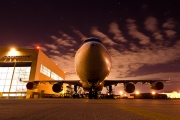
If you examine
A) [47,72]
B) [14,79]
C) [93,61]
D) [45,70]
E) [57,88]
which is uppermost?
[45,70]

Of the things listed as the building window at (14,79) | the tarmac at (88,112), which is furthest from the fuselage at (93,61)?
the building window at (14,79)

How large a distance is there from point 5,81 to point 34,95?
1108 cm

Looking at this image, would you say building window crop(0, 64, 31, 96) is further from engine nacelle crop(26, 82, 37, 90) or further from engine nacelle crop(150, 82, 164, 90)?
engine nacelle crop(150, 82, 164, 90)

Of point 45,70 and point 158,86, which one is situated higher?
point 45,70

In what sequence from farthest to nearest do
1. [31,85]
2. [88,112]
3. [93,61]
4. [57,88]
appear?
[31,85], [57,88], [93,61], [88,112]

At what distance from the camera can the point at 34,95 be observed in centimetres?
3025

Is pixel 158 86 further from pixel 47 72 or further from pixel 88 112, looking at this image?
pixel 47 72

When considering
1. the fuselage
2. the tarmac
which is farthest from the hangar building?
the tarmac

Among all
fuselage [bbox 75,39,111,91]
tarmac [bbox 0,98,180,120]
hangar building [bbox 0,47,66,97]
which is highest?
hangar building [bbox 0,47,66,97]

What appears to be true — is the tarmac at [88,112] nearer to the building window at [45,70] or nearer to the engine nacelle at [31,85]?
the engine nacelle at [31,85]

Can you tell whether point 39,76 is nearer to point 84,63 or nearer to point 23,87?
point 23,87

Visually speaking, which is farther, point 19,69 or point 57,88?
point 19,69

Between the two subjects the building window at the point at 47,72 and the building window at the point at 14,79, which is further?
the building window at the point at 47,72

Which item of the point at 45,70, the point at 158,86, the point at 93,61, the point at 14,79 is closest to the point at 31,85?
the point at 93,61
